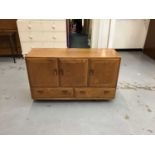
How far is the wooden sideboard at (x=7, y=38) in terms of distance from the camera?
3.27m

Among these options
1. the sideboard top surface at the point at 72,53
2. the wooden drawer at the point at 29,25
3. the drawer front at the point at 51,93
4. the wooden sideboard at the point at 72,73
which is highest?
the wooden drawer at the point at 29,25

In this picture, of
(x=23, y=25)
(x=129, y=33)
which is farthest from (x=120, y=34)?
(x=23, y=25)

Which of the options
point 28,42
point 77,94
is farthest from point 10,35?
point 77,94

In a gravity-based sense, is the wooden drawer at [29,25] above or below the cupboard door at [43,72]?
above

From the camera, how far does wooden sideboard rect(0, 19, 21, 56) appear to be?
327cm

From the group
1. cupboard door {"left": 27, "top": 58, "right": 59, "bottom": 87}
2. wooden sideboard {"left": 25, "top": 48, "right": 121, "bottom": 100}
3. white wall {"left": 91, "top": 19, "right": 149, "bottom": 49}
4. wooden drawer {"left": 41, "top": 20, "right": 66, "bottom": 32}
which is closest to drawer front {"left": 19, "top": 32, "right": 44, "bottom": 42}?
wooden drawer {"left": 41, "top": 20, "right": 66, "bottom": 32}

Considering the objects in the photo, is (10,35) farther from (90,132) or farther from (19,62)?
(90,132)

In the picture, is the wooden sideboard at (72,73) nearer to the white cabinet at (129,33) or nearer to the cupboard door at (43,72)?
the cupboard door at (43,72)

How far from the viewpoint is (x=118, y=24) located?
3.91 m

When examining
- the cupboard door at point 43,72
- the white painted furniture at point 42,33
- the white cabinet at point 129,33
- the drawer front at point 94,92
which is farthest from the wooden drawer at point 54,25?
the drawer front at point 94,92

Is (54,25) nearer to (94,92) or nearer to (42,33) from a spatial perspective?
(42,33)

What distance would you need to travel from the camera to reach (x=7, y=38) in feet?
11.3

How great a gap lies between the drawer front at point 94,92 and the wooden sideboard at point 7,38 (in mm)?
2304
